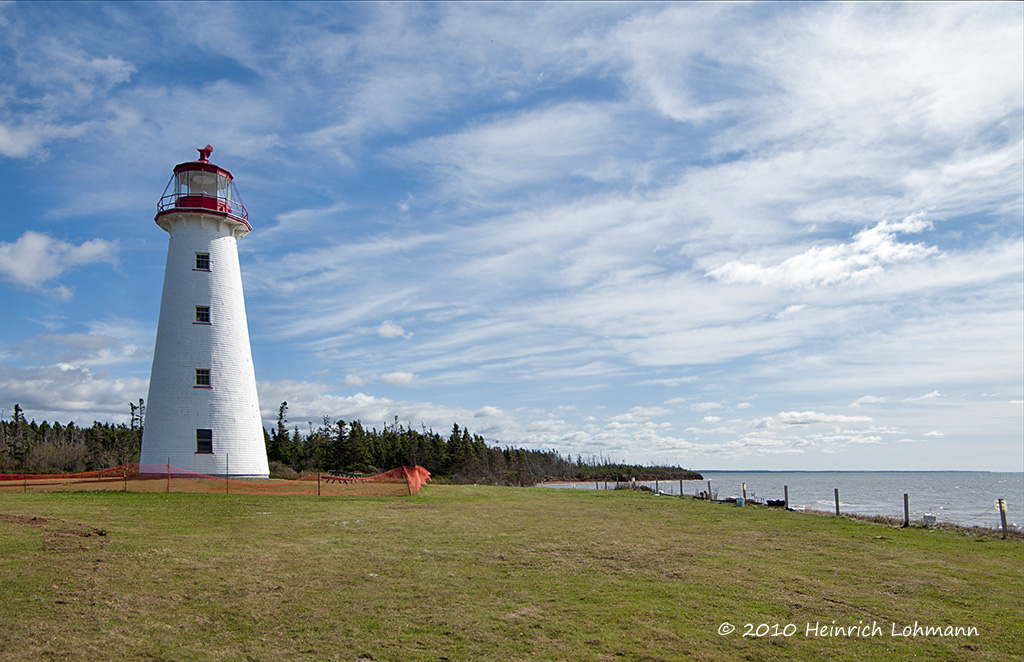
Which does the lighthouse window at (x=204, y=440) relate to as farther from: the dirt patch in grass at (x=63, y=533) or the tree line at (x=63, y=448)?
the tree line at (x=63, y=448)

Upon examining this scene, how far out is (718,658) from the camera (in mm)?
7441

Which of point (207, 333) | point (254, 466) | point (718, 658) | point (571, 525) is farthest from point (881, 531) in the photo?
point (207, 333)

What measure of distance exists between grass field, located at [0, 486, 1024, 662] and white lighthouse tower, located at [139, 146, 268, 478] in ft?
24.9

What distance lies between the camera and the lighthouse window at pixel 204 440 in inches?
994

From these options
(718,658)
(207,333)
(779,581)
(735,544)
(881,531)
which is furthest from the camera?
(207,333)

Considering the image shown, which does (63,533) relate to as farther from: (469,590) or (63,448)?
(63,448)

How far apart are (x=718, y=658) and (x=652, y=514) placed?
50.8 ft

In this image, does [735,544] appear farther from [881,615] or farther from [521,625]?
[521,625]

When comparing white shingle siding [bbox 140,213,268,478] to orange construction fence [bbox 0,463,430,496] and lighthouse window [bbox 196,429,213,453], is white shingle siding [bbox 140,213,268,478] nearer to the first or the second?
lighthouse window [bbox 196,429,213,453]

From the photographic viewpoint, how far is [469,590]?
10.0 metres

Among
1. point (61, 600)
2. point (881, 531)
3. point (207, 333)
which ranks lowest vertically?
point (881, 531)

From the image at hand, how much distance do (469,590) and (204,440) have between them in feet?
62.4

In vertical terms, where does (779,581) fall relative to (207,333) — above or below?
below

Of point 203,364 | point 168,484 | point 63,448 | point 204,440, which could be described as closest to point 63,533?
point 168,484
